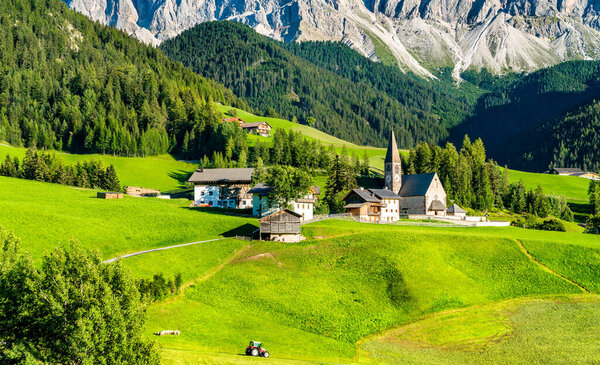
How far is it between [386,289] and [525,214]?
3543 inches

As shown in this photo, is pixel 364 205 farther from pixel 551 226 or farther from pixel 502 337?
pixel 502 337

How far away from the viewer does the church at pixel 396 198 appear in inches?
4220

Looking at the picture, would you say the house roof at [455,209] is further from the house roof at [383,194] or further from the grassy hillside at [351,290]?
the grassy hillside at [351,290]

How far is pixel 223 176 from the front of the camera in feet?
405

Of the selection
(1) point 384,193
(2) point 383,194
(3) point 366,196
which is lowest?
(3) point 366,196

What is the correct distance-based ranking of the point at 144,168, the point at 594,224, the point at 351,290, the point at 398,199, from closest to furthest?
the point at 351,290, the point at 594,224, the point at 398,199, the point at 144,168

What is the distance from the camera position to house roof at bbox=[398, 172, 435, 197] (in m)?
120

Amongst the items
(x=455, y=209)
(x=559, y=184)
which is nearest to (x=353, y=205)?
(x=455, y=209)

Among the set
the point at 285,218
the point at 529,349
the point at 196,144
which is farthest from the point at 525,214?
the point at 196,144

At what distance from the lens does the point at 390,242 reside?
251 feet

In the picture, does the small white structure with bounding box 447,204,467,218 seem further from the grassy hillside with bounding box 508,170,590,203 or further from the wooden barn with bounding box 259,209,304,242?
the grassy hillside with bounding box 508,170,590,203

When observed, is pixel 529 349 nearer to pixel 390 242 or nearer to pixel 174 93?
pixel 390 242

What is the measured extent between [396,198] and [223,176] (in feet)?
142

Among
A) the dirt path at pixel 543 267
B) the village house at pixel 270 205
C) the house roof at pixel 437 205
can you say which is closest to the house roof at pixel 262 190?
the village house at pixel 270 205
